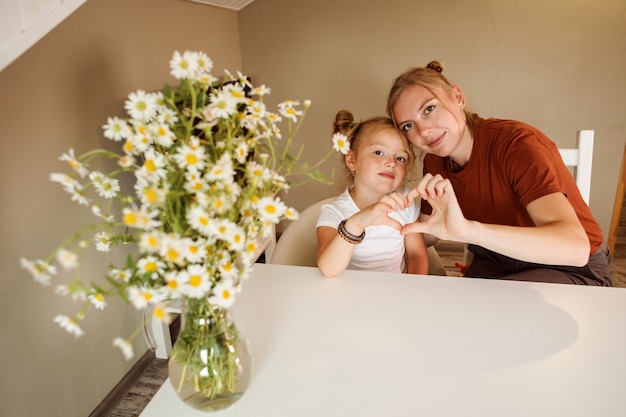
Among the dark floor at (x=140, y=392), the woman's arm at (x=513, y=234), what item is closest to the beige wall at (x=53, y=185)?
the dark floor at (x=140, y=392)

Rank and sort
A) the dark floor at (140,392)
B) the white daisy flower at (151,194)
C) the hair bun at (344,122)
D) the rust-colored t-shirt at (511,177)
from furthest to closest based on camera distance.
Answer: the dark floor at (140,392), the hair bun at (344,122), the rust-colored t-shirt at (511,177), the white daisy flower at (151,194)

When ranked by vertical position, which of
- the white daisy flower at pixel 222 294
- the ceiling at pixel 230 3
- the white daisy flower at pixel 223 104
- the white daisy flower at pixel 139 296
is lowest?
the white daisy flower at pixel 222 294

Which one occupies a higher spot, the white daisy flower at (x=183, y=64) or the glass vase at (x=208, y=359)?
the white daisy flower at (x=183, y=64)

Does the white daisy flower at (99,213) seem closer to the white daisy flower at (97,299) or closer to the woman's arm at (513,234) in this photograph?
the white daisy flower at (97,299)

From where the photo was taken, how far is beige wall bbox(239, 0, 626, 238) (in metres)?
2.71

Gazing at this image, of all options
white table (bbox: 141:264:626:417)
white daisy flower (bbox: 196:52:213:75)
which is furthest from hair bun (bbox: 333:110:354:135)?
white daisy flower (bbox: 196:52:213:75)

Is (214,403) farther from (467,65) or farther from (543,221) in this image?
(467,65)

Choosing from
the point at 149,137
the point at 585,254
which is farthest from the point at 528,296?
the point at 149,137

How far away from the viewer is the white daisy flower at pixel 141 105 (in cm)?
62

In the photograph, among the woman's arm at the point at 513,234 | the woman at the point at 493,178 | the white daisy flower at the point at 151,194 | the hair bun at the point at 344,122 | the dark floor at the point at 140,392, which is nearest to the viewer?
the white daisy flower at the point at 151,194

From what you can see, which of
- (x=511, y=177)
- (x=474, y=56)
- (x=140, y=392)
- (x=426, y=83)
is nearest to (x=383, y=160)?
(x=426, y=83)

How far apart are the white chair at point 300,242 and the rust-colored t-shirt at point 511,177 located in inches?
15.5

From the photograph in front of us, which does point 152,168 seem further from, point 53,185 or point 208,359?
point 53,185

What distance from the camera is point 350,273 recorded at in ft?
4.05
